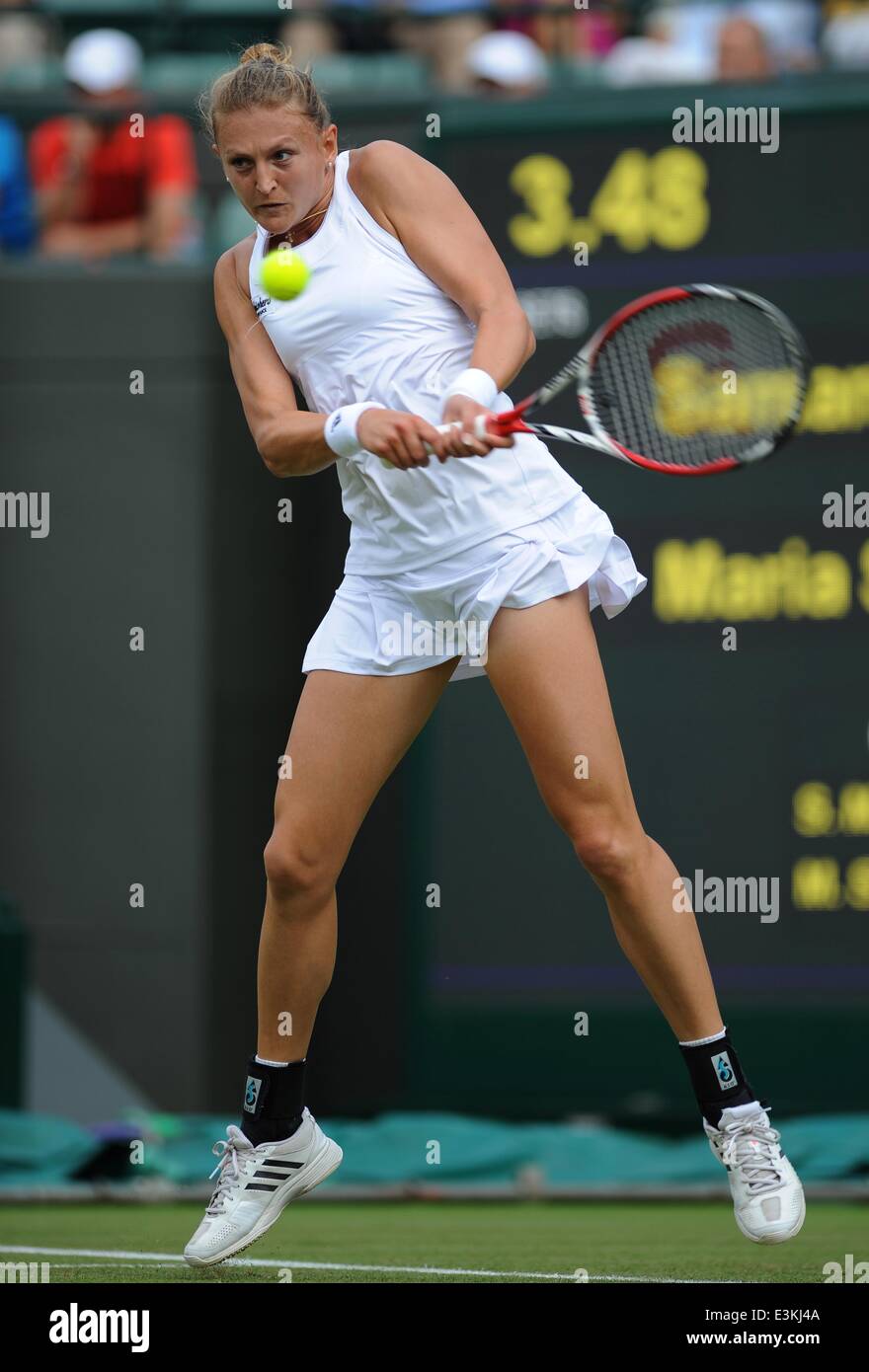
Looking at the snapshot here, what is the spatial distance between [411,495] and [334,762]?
463mm

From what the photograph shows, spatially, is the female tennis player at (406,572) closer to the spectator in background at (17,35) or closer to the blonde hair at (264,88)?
the blonde hair at (264,88)

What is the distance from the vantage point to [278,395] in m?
3.59

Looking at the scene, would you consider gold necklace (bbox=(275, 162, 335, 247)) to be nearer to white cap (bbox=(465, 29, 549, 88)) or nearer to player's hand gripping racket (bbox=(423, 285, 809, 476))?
player's hand gripping racket (bbox=(423, 285, 809, 476))

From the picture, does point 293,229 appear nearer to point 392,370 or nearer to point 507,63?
point 392,370

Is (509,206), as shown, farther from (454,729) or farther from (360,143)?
(454,729)

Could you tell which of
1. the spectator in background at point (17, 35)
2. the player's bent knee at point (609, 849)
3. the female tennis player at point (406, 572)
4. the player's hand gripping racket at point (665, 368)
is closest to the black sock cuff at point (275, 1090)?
the female tennis player at point (406, 572)

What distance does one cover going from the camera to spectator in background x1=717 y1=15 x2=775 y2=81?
6453 millimetres

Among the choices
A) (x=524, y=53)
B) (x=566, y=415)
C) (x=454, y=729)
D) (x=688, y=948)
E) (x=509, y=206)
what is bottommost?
(x=688, y=948)

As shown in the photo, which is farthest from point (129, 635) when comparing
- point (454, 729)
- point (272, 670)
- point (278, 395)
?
point (278, 395)

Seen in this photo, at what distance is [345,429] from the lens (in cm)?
337

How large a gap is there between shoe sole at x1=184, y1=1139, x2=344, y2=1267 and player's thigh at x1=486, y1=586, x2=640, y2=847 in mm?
756

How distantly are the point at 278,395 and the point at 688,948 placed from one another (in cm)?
115

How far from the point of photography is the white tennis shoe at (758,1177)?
3496 mm

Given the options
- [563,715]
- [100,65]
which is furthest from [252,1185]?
[100,65]
